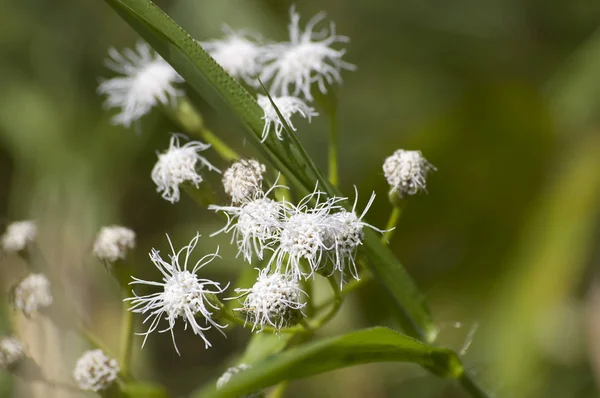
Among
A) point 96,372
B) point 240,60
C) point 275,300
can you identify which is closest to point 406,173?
point 275,300

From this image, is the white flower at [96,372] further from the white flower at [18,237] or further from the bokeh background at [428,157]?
the bokeh background at [428,157]

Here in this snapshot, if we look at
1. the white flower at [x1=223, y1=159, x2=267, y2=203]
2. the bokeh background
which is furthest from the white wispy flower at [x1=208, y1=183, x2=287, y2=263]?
the bokeh background

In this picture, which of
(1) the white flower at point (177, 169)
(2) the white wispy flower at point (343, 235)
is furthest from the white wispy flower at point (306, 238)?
(1) the white flower at point (177, 169)

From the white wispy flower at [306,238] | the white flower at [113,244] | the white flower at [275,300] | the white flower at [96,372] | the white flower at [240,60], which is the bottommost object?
the white flower at [275,300]

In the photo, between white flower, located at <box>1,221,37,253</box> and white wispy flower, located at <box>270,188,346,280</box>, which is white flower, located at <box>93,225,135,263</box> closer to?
white flower, located at <box>1,221,37,253</box>

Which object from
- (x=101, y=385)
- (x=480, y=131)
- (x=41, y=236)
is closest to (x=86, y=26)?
(x=41, y=236)

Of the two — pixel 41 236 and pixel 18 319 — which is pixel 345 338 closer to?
pixel 18 319
